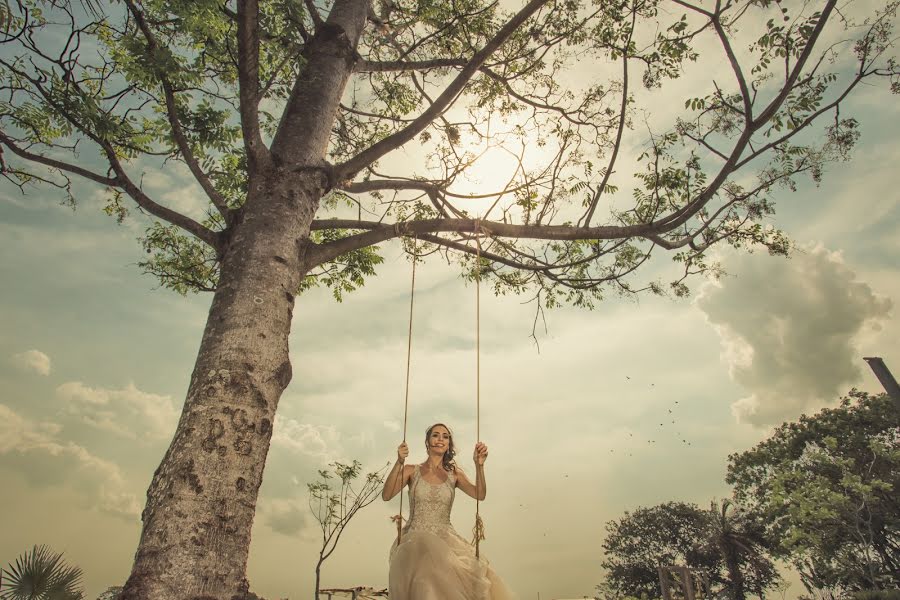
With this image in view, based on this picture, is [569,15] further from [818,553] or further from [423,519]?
[818,553]

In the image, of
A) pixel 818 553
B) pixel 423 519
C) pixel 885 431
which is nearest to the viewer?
pixel 423 519

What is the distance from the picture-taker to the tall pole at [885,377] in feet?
45.5

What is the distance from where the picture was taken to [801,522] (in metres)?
22.0

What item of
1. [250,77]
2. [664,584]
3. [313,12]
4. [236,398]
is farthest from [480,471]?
[664,584]

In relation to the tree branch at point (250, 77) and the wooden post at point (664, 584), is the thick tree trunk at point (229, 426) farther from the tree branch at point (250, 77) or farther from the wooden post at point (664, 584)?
the wooden post at point (664, 584)

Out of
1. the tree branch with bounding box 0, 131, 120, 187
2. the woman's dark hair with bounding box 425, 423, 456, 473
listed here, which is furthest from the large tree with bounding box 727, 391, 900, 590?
the tree branch with bounding box 0, 131, 120, 187

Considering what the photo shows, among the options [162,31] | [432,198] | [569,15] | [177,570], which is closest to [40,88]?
[162,31]

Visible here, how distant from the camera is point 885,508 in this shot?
71.3 ft

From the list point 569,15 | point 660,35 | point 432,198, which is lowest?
point 432,198

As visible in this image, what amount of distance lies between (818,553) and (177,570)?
2870cm

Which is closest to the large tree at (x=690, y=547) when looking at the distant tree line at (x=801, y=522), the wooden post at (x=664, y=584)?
the distant tree line at (x=801, y=522)

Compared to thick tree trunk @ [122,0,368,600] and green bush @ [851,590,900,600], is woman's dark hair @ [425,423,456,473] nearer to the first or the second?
thick tree trunk @ [122,0,368,600]

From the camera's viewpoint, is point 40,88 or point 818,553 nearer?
point 40,88

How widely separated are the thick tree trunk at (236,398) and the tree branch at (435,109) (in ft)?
1.00
